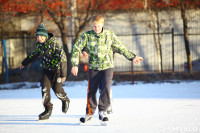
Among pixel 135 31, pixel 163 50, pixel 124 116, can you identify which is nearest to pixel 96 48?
pixel 124 116

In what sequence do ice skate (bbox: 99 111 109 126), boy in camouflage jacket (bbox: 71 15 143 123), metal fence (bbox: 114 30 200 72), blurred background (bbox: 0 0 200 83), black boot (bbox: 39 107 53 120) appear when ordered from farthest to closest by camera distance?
metal fence (bbox: 114 30 200 72)
blurred background (bbox: 0 0 200 83)
black boot (bbox: 39 107 53 120)
boy in camouflage jacket (bbox: 71 15 143 123)
ice skate (bbox: 99 111 109 126)

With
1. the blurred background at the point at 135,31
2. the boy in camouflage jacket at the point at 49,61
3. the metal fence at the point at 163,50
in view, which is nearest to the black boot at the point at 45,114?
the boy in camouflage jacket at the point at 49,61

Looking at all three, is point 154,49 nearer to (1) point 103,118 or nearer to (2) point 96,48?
(2) point 96,48

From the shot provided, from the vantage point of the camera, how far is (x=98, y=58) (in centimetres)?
494

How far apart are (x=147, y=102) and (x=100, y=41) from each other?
2631 millimetres

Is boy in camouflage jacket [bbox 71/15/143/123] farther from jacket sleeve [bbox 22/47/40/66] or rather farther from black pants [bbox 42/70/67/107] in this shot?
jacket sleeve [bbox 22/47/40/66]

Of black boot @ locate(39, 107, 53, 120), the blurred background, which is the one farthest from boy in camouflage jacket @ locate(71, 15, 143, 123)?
the blurred background

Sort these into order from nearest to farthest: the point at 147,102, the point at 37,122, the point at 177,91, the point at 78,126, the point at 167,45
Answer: the point at 78,126 < the point at 37,122 < the point at 147,102 < the point at 177,91 < the point at 167,45

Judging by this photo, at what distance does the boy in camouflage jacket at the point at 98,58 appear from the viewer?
16.2 ft

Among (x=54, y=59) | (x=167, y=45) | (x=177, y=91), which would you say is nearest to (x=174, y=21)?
(x=167, y=45)

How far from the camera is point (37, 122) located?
16.9 ft

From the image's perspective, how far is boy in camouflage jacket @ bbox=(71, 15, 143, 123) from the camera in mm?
4926

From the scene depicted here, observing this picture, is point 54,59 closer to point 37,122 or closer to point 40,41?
point 40,41

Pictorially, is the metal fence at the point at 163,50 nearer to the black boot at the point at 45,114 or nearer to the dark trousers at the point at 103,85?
→ the black boot at the point at 45,114
